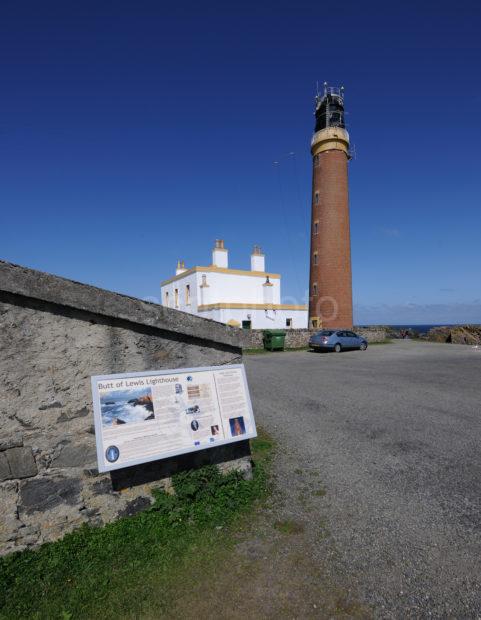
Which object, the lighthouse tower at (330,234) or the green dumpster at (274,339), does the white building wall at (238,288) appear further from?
the green dumpster at (274,339)

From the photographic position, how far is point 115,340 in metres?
3.70

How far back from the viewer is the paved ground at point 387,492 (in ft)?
9.40

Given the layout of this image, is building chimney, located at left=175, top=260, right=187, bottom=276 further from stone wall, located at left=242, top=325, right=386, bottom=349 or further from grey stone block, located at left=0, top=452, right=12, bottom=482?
grey stone block, located at left=0, top=452, right=12, bottom=482

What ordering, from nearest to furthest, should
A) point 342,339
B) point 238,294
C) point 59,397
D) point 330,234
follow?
point 59,397 < point 342,339 < point 330,234 < point 238,294

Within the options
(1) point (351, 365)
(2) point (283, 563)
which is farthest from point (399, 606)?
(1) point (351, 365)

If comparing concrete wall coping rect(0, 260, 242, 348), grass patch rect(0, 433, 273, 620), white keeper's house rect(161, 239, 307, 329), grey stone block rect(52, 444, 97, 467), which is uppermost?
white keeper's house rect(161, 239, 307, 329)

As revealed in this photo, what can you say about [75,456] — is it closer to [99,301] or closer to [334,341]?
[99,301]

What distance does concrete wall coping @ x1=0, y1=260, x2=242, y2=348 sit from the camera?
324cm

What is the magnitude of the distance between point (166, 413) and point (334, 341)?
2019cm

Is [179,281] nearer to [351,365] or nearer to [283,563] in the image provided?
[351,365]

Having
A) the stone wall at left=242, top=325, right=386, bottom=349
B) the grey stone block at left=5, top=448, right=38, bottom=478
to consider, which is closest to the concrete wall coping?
the grey stone block at left=5, top=448, right=38, bottom=478

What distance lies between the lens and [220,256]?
3462 centimetres

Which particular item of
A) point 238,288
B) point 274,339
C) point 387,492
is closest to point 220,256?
point 238,288

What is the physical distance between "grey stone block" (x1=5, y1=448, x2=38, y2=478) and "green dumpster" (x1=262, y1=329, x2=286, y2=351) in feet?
66.4
